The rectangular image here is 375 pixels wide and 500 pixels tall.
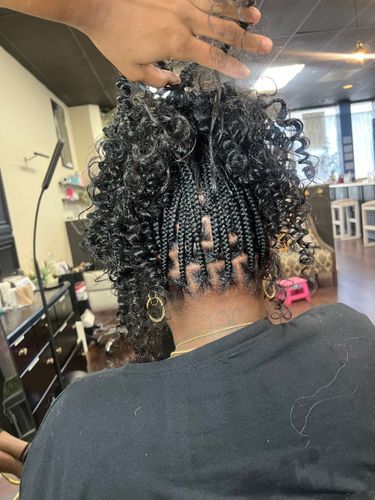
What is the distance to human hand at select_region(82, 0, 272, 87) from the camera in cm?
50

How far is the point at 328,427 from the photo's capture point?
1.88 ft

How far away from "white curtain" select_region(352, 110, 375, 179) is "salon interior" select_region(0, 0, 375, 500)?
8.31 ft

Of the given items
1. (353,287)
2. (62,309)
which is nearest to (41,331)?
(62,309)

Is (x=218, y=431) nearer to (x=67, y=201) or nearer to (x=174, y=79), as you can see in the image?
(x=174, y=79)

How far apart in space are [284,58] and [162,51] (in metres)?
5.34

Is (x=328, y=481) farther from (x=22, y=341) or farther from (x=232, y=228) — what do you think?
(x=22, y=341)

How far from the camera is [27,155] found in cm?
368

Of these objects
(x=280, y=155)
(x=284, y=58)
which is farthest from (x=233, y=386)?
(x=284, y=58)

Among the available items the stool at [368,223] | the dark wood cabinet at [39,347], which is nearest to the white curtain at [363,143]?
the stool at [368,223]

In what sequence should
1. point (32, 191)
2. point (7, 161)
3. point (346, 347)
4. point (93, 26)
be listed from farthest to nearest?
1. point (32, 191)
2. point (7, 161)
3. point (346, 347)
4. point (93, 26)

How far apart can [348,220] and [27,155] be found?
569cm

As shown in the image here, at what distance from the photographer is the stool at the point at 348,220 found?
289 inches

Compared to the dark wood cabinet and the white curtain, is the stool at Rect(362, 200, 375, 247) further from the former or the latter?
the dark wood cabinet

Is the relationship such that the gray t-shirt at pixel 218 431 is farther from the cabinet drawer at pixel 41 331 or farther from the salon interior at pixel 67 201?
the cabinet drawer at pixel 41 331
